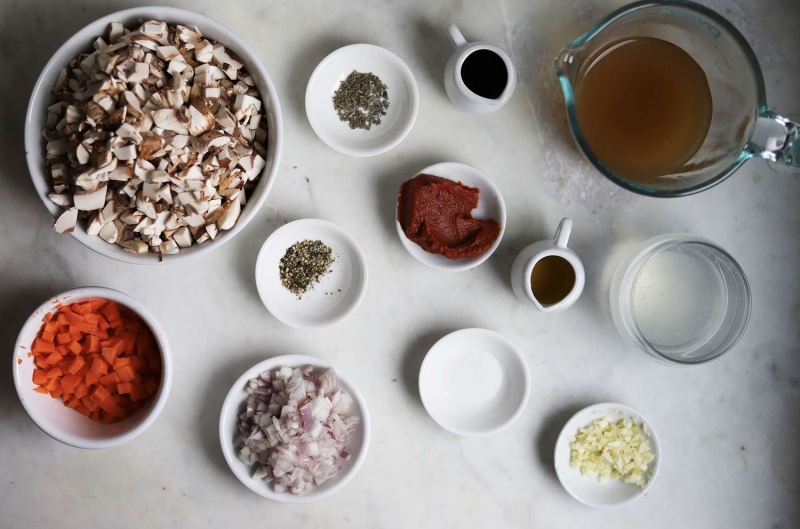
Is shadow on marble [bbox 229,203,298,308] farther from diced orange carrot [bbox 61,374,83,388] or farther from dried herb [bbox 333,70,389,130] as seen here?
diced orange carrot [bbox 61,374,83,388]

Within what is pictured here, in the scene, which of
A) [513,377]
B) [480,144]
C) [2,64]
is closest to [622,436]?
[513,377]

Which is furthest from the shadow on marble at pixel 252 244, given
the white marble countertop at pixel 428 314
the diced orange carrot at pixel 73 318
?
the diced orange carrot at pixel 73 318

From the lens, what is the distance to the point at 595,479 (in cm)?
170

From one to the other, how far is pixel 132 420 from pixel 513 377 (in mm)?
1078

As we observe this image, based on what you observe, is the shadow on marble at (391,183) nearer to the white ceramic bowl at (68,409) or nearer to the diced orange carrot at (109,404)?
the white ceramic bowl at (68,409)

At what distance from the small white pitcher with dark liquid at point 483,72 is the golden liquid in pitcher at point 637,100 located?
21 cm

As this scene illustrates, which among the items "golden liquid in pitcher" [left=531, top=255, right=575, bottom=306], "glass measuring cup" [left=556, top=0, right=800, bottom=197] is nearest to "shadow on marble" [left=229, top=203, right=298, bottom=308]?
"golden liquid in pitcher" [left=531, top=255, right=575, bottom=306]

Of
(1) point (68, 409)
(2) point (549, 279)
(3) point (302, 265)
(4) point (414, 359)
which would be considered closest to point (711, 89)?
(2) point (549, 279)

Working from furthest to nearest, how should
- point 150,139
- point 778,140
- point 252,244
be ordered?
point 252,244
point 778,140
point 150,139

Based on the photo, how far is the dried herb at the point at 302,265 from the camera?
159cm

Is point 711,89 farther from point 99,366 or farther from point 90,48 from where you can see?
point 99,366

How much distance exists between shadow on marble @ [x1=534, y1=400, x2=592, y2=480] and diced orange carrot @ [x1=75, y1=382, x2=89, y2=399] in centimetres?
129

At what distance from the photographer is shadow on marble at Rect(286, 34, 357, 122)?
5.28 feet

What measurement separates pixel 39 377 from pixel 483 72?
143 centimetres
